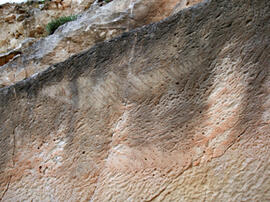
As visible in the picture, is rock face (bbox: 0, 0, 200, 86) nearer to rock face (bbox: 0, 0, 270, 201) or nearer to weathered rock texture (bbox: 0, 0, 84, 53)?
rock face (bbox: 0, 0, 270, 201)

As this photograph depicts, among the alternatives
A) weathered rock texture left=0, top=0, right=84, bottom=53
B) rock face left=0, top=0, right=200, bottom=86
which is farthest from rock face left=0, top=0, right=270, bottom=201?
weathered rock texture left=0, top=0, right=84, bottom=53

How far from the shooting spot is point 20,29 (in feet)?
15.4

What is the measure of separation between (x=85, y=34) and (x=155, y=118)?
5.99 feet

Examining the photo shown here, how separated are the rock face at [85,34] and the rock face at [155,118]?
1230 millimetres

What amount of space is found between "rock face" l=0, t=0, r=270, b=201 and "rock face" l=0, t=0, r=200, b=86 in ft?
4.04

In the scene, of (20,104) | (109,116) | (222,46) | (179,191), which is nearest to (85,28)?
(20,104)

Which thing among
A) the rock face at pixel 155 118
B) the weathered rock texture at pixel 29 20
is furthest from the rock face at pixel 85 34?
the weathered rock texture at pixel 29 20

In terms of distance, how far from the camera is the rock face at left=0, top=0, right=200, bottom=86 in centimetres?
292

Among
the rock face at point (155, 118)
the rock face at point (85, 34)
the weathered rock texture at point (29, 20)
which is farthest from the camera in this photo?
the weathered rock texture at point (29, 20)

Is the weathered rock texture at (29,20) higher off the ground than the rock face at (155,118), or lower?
lower

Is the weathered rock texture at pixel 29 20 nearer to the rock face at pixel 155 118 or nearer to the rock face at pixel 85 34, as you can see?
the rock face at pixel 85 34

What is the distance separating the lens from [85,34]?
3.01 metres

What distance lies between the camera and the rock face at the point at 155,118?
1277mm

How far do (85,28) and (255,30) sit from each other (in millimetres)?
2033
